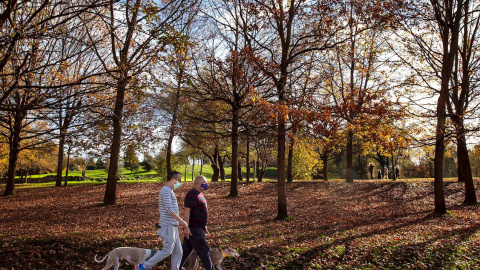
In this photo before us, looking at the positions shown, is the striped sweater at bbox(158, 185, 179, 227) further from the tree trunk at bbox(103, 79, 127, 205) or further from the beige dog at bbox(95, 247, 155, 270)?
the tree trunk at bbox(103, 79, 127, 205)

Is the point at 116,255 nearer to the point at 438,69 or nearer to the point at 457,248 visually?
the point at 457,248

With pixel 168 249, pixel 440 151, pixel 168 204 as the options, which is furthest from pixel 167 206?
pixel 440 151

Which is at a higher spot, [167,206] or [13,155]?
[13,155]

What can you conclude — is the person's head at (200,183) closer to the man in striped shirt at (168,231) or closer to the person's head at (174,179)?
the person's head at (174,179)

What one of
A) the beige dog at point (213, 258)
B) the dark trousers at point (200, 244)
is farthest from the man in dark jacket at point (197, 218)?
the beige dog at point (213, 258)

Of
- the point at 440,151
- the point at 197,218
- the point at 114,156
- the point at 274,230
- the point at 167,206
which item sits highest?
the point at 440,151

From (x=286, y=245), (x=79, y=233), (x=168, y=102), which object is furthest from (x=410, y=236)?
(x=168, y=102)

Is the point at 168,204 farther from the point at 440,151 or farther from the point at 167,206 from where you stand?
the point at 440,151

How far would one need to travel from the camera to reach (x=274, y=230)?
35.4 feet

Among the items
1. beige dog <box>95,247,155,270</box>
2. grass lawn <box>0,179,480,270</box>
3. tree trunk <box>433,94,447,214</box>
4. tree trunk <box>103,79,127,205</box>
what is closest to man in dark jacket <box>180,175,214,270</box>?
beige dog <box>95,247,155,270</box>

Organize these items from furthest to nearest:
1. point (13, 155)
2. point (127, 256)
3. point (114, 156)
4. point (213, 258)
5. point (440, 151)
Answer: point (13, 155) → point (114, 156) → point (440, 151) → point (213, 258) → point (127, 256)

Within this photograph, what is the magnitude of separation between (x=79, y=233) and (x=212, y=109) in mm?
12776

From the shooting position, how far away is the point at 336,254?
25.9 feet

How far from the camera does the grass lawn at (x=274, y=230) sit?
7406mm
